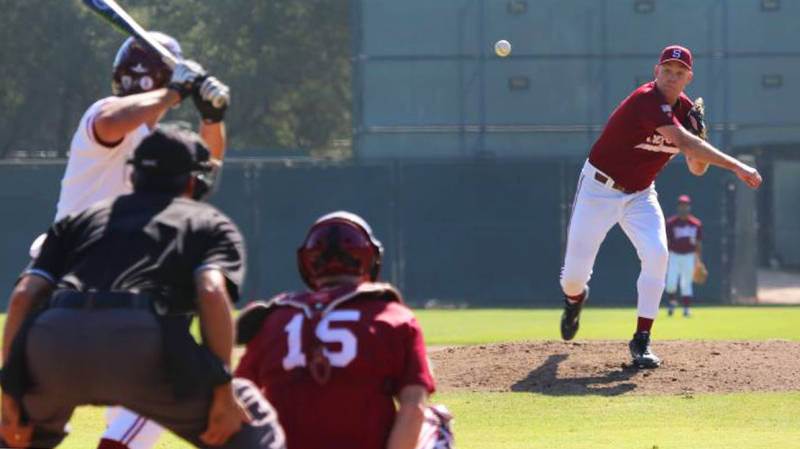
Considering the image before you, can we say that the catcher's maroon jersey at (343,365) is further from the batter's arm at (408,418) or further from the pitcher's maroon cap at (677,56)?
the pitcher's maroon cap at (677,56)

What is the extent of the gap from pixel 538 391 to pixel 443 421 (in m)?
4.31

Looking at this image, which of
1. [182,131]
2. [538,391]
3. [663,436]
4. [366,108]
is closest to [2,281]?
[366,108]

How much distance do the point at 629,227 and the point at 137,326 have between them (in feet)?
19.4

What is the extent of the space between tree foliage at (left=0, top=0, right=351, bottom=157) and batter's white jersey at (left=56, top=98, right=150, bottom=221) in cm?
3060

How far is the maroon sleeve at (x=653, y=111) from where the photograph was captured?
9133 mm

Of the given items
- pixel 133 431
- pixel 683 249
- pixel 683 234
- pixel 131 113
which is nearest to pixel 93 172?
pixel 131 113

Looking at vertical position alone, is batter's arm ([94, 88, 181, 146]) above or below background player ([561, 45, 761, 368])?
above

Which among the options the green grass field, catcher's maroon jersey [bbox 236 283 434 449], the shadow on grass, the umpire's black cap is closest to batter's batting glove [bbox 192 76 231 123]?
the umpire's black cap

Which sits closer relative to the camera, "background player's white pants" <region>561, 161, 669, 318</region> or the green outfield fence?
"background player's white pants" <region>561, 161, 669, 318</region>

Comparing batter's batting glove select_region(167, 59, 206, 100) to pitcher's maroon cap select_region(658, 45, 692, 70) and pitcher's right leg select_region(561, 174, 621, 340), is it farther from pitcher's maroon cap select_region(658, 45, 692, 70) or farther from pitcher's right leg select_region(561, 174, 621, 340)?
pitcher's right leg select_region(561, 174, 621, 340)

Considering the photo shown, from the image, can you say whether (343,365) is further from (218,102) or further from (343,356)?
(218,102)

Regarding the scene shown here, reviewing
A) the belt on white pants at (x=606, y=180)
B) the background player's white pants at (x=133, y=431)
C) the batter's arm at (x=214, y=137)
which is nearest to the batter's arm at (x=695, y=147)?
the belt on white pants at (x=606, y=180)

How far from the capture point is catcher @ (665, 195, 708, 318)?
21.1 m

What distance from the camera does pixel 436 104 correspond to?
2803cm
